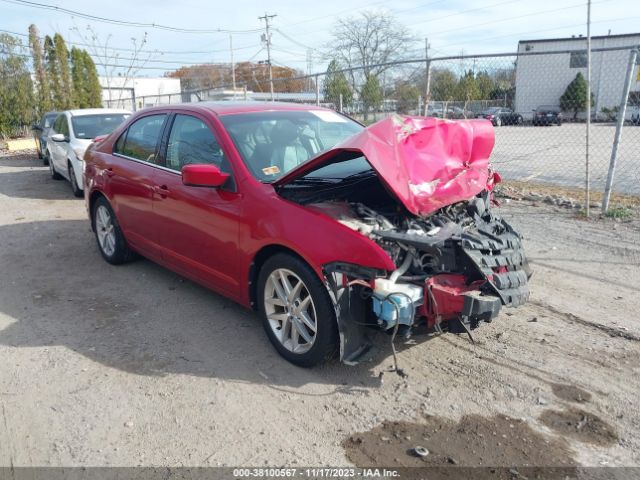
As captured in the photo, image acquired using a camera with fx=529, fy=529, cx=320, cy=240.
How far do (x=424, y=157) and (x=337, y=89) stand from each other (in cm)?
937

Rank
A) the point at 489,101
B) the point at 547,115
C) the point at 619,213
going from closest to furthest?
the point at 619,213 → the point at 489,101 → the point at 547,115

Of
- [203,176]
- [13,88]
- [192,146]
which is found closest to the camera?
[203,176]

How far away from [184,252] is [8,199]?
A: 768 cm

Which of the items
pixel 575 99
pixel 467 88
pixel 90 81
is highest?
pixel 90 81

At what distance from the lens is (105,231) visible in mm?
6043

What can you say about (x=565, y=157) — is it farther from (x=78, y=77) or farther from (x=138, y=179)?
(x=78, y=77)

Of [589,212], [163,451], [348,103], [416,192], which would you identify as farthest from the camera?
[348,103]

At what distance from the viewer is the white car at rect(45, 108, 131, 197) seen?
10086mm

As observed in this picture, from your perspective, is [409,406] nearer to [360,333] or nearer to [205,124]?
[360,333]

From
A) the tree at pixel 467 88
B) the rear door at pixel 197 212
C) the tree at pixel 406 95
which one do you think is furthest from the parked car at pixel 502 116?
the rear door at pixel 197 212

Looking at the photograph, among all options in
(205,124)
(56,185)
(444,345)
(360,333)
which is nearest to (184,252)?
(205,124)

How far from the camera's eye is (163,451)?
2.88 metres

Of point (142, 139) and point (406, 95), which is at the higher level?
point (406, 95)

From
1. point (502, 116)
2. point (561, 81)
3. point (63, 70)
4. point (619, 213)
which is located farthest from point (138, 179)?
point (63, 70)
